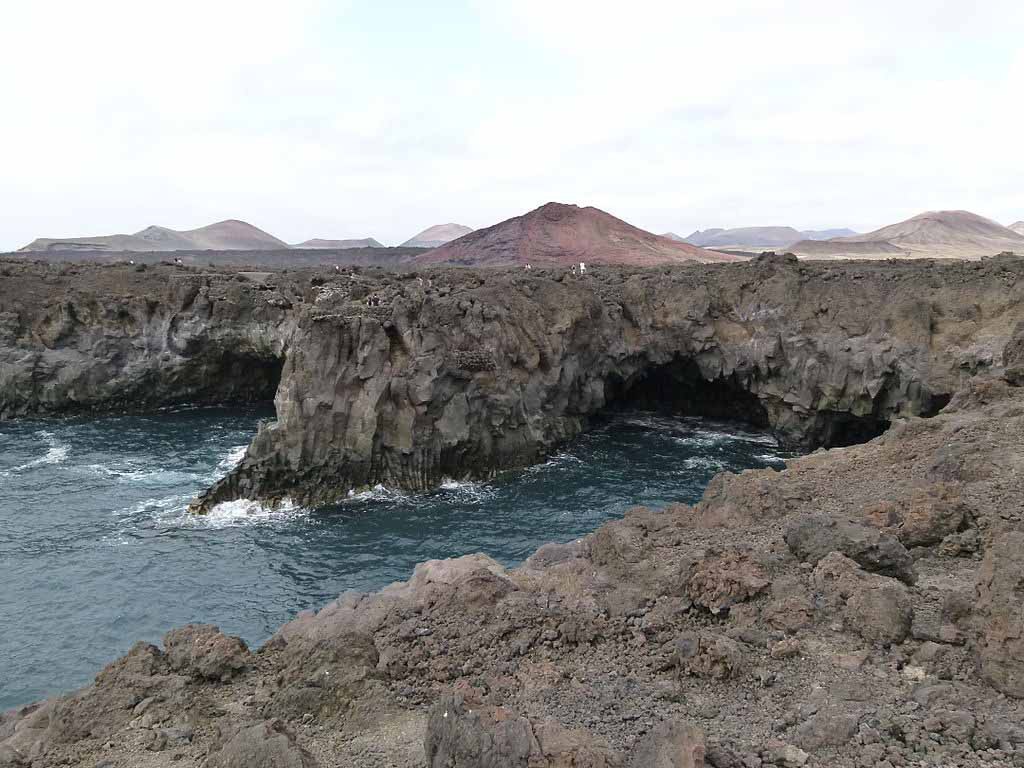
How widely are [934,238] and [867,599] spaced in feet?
485

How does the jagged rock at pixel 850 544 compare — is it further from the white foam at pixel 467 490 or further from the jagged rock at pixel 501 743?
the white foam at pixel 467 490

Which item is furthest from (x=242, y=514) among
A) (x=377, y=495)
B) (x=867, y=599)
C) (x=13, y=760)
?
(x=867, y=599)

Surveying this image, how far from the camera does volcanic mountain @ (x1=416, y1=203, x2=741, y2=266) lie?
295ft

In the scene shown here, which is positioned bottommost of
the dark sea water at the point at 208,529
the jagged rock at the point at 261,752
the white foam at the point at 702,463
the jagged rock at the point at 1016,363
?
the dark sea water at the point at 208,529

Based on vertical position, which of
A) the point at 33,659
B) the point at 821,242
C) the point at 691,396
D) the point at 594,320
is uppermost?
the point at 821,242

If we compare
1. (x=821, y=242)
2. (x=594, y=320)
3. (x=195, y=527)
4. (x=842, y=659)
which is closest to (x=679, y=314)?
(x=594, y=320)

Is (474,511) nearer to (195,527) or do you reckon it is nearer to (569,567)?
(195,527)

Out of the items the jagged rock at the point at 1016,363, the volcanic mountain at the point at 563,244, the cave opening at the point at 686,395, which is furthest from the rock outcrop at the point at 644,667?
the volcanic mountain at the point at 563,244

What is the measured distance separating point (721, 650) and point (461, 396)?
83.9 ft

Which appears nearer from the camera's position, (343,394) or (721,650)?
(721,650)

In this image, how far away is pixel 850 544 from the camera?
38.0ft

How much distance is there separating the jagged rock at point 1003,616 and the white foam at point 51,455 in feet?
136

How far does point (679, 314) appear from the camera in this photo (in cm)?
4206

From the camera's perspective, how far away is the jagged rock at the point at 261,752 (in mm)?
7781
